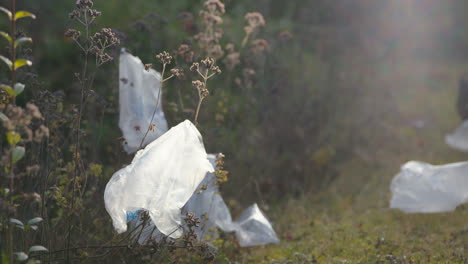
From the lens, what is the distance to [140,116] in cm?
272

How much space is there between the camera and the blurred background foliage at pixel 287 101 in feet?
10.7

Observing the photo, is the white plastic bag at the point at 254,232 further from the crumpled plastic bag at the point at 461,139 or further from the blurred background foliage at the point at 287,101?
the crumpled plastic bag at the point at 461,139

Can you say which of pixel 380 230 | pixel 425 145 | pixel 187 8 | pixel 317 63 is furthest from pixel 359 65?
pixel 380 230

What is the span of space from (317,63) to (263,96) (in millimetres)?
2256

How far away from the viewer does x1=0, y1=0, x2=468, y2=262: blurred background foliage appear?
325cm

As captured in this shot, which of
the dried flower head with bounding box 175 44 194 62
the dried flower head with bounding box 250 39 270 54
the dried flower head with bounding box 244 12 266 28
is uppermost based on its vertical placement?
the dried flower head with bounding box 244 12 266 28

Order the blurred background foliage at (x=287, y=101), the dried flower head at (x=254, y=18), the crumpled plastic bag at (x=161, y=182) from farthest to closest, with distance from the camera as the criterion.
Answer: the blurred background foliage at (x=287, y=101)
the dried flower head at (x=254, y=18)
the crumpled plastic bag at (x=161, y=182)

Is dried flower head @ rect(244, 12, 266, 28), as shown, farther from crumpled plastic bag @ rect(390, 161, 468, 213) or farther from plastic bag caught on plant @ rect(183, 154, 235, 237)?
crumpled plastic bag @ rect(390, 161, 468, 213)

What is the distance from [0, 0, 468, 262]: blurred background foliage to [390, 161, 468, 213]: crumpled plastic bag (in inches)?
16.6

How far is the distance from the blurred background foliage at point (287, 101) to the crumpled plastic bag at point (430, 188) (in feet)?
1.38

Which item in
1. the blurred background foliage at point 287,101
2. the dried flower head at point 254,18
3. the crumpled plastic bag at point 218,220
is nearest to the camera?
the crumpled plastic bag at point 218,220

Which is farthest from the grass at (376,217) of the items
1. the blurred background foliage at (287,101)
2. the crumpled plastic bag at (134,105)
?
the crumpled plastic bag at (134,105)

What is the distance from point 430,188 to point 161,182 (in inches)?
77.6

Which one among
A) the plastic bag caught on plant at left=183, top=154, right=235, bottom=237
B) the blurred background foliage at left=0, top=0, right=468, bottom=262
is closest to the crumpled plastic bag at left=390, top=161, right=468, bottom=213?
the blurred background foliage at left=0, top=0, right=468, bottom=262
